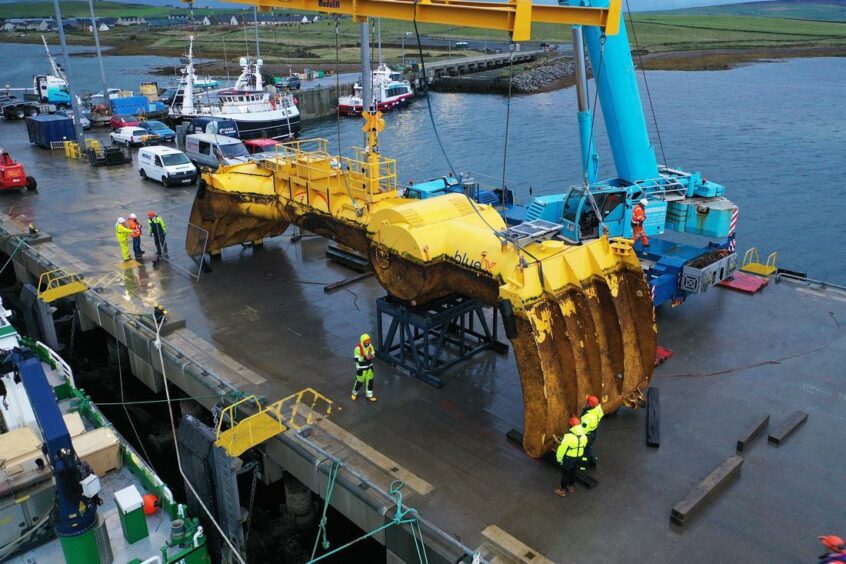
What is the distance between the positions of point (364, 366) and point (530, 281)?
3.92m

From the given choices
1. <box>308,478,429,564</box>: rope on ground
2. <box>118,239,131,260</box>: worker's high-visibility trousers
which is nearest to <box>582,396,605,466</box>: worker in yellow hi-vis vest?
<box>308,478,429,564</box>: rope on ground

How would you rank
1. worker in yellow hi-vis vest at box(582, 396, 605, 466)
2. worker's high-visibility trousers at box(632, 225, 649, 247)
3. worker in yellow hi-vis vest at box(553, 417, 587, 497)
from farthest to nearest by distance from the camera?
worker's high-visibility trousers at box(632, 225, 649, 247), worker in yellow hi-vis vest at box(582, 396, 605, 466), worker in yellow hi-vis vest at box(553, 417, 587, 497)

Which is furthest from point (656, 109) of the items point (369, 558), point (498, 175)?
point (369, 558)

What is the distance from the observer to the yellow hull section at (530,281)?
11.7 meters

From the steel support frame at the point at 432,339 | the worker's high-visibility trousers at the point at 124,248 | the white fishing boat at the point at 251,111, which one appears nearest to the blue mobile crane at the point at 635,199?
the steel support frame at the point at 432,339

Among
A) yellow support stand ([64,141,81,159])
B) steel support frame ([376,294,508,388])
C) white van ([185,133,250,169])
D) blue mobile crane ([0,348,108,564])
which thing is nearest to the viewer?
blue mobile crane ([0,348,108,564])

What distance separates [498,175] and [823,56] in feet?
334

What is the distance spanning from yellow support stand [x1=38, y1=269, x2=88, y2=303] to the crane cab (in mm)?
13732

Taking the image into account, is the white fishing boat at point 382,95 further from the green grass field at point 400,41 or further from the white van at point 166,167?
the green grass field at point 400,41

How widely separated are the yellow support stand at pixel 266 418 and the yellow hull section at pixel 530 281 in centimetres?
290

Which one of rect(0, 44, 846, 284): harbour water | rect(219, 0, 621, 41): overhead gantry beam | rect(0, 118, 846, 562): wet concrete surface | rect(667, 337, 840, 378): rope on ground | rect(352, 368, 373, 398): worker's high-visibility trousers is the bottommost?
rect(0, 44, 846, 284): harbour water

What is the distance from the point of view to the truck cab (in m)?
58.3

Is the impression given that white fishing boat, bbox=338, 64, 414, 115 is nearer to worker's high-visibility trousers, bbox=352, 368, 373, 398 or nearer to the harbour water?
the harbour water

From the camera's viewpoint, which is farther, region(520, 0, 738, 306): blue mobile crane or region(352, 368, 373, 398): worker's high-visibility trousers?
region(520, 0, 738, 306): blue mobile crane
